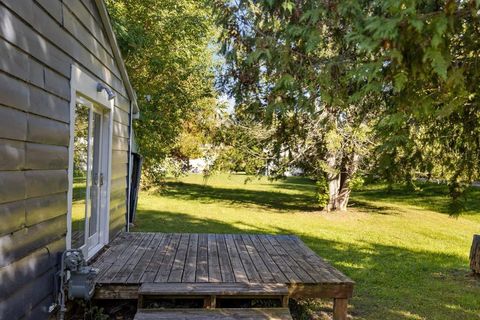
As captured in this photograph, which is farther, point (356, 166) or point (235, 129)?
point (235, 129)

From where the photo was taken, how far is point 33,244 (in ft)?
10.4

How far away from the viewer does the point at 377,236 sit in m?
11.0

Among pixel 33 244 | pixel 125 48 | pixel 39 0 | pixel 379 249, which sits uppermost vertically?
pixel 125 48

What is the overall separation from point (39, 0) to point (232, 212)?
38.9 feet

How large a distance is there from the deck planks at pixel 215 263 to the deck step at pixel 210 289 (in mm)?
125

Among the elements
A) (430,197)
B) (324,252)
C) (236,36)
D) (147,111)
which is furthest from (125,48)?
(430,197)

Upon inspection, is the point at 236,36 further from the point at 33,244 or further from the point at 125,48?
the point at 125,48

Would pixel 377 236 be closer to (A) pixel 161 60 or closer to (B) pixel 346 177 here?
(B) pixel 346 177

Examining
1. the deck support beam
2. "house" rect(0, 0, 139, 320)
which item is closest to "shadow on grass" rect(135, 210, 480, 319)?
the deck support beam

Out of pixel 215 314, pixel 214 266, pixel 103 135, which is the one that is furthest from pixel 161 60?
pixel 215 314

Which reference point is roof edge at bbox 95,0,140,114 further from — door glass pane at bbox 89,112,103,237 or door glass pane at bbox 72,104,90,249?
door glass pane at bbox 72,104,90,249

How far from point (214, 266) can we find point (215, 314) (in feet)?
3.30

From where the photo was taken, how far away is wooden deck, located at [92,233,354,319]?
14.2ft

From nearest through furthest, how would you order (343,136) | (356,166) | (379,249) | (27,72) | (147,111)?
1. (27,72)
2. (379,249)
3. (147,111)
4. (343,136)
5. (356,166)
